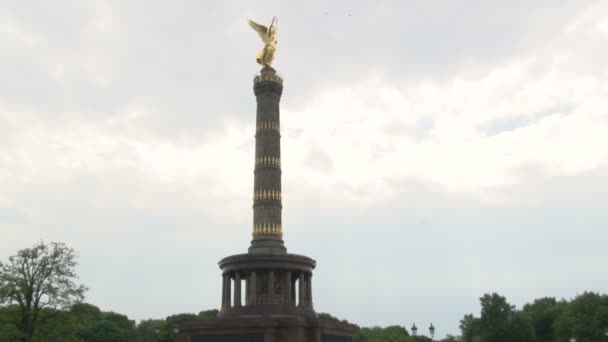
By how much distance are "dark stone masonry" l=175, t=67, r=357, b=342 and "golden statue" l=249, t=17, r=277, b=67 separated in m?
1.06

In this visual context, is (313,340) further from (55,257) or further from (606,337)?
(606,337)

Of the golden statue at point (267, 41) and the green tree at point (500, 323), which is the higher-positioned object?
the golden statue at point (267, 41)

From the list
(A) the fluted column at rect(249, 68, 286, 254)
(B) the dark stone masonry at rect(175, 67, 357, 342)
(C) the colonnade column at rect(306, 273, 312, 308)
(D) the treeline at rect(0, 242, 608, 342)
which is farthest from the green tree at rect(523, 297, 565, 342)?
(A) the fluted column at rect(249, 68, 286, 254)

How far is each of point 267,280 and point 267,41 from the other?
65.4 ft

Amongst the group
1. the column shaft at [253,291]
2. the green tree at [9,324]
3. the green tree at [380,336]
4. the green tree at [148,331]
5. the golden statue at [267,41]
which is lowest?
the green tree at [9,324]

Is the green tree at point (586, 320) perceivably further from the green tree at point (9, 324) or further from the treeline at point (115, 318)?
the green tree at point (9, 324)

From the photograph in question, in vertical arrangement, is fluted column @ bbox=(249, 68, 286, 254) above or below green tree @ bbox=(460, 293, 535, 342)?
above

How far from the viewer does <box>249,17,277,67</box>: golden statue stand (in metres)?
49.1

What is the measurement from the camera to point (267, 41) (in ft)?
164

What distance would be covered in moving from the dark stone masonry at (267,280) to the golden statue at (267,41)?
41.6 inches

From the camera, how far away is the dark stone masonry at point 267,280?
37.5 metres

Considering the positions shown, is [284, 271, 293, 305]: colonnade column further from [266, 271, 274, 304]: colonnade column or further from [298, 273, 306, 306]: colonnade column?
[266, 271, 274, 304]: colonnade column

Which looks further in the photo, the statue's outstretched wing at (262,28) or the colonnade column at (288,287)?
the statue's outstretched wing at (262,28)

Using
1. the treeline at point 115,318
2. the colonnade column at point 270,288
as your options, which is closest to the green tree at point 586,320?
the treeline at point 115,318
